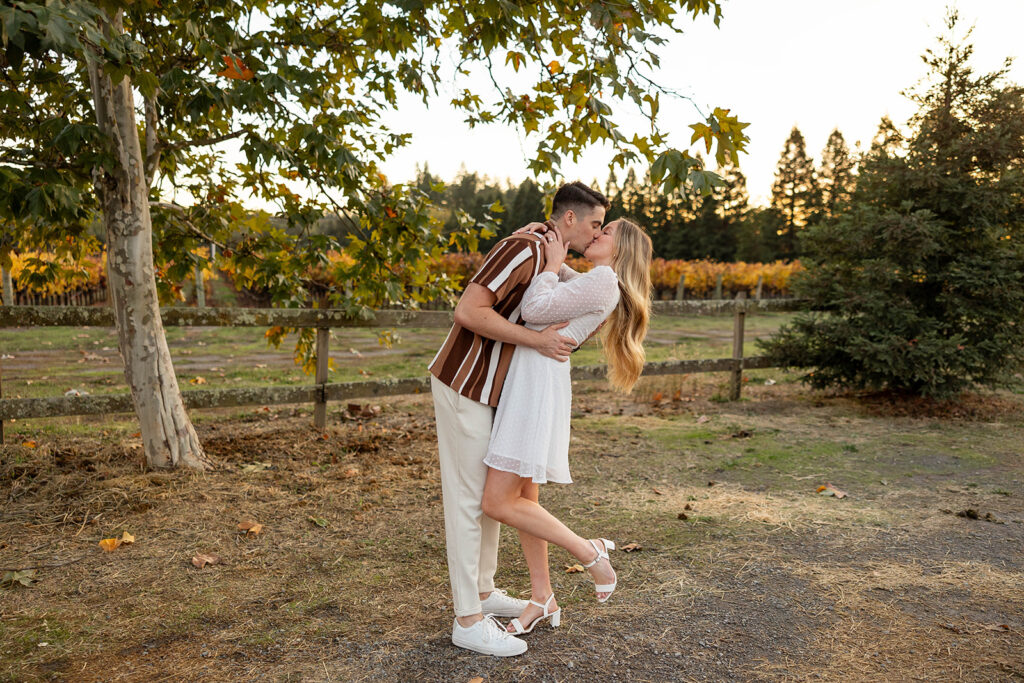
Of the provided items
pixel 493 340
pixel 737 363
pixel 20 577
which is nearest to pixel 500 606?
pixel 493 340

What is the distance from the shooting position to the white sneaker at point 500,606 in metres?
3.15

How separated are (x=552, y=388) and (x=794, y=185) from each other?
60.0m

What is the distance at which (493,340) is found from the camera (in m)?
2.82

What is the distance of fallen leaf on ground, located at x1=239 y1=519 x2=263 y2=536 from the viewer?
4215 mm

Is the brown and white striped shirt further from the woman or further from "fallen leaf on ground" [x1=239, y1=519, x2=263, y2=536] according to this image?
"fallen leaf on ground" [x1=239, y1=519, x2=263, y2=536]

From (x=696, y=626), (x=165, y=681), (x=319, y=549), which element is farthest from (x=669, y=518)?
(x=165, y=681)

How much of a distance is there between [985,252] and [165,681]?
8.83 meters

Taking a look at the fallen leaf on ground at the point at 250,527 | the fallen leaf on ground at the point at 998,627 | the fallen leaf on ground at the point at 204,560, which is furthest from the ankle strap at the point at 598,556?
the fallen leaf on ground at the point at 250,527

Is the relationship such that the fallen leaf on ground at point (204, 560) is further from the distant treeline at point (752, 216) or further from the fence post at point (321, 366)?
the distant treeline at point (752, 216)

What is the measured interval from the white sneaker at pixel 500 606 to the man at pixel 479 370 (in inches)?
8.8

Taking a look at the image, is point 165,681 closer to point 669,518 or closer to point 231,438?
point 669,518

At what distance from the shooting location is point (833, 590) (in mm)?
3523

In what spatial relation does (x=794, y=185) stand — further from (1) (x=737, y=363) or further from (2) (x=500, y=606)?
(2) (x=500, y=606)

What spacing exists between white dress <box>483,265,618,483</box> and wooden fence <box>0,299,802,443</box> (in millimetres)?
3733
